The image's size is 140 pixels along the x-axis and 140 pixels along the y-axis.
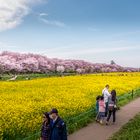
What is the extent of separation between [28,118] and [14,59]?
378 ft

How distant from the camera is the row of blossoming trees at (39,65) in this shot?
4897 inches

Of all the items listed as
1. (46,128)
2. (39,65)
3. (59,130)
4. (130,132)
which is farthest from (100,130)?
(39,65)

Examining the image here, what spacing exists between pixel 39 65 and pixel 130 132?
120909 millimetres

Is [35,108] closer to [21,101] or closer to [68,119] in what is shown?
[68,119]

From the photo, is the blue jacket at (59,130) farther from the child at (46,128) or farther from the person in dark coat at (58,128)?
the child at (46,128)

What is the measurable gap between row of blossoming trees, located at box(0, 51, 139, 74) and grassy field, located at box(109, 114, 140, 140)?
96.0 metres

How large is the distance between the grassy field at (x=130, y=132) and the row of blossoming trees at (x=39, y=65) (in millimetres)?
96044

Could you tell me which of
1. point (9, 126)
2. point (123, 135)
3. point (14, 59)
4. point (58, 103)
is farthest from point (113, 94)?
point (14, 59)

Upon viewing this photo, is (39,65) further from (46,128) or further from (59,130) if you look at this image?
(59,130)

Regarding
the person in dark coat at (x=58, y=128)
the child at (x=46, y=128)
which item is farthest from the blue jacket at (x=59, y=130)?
the child at (x=46, y=128)

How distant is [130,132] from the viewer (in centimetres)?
2050

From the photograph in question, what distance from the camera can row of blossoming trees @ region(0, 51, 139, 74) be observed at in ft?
408

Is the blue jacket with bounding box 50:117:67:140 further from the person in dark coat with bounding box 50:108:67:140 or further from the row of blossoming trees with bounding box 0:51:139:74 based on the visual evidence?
the row of blossoming trees with bounding box 0:51:139:74

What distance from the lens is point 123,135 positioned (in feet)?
65.7
